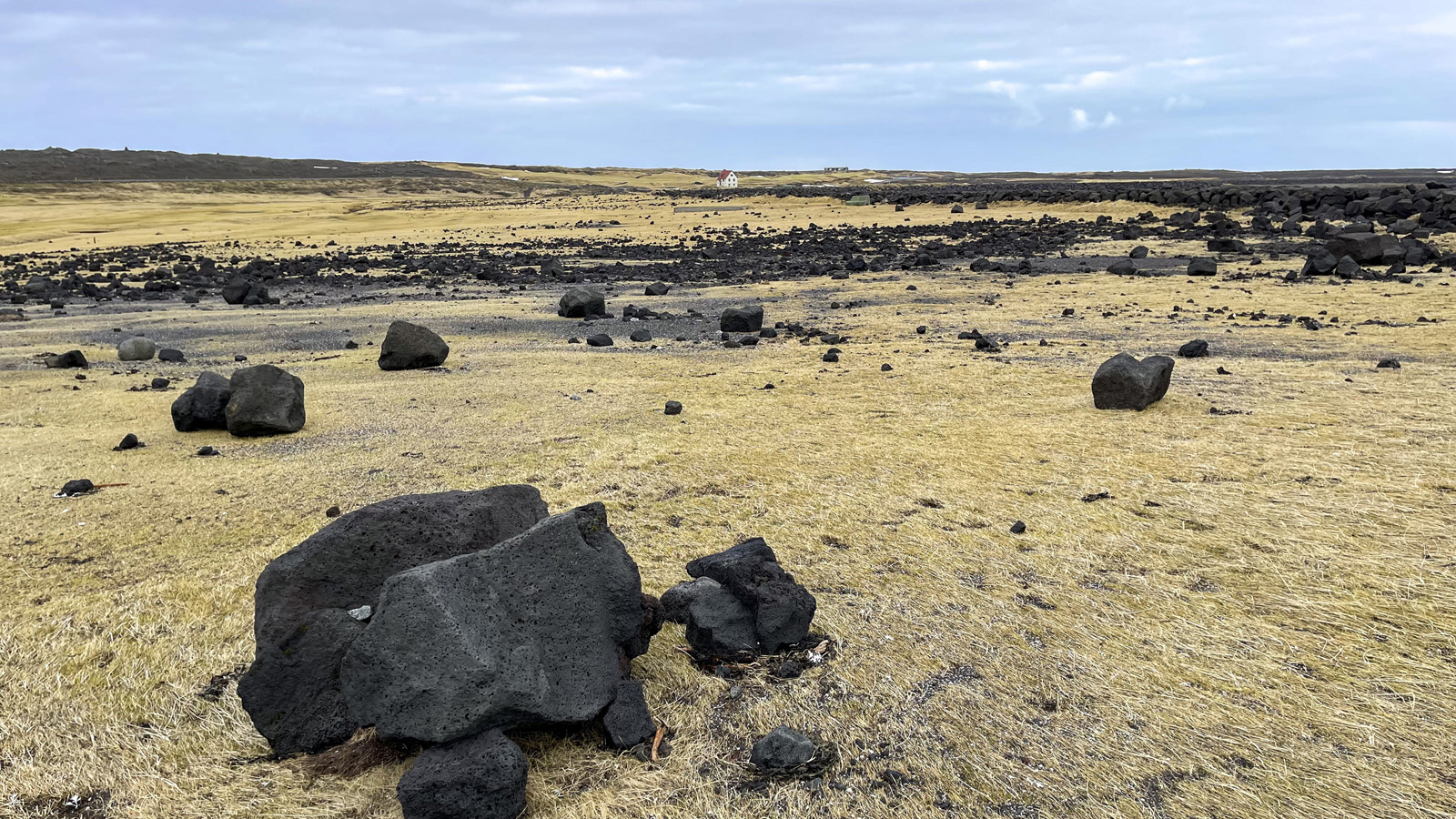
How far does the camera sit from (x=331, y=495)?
20.6ft

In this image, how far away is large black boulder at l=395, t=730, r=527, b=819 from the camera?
2.97 m

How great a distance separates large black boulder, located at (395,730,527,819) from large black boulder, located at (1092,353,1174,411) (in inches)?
262

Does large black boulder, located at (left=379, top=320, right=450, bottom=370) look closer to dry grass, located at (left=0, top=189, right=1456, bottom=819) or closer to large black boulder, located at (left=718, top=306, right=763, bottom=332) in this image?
dry grass, located at (left=0, top=189, right=1456, bottom=819)

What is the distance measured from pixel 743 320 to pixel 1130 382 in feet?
23.8

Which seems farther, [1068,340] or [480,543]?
[1068,340]

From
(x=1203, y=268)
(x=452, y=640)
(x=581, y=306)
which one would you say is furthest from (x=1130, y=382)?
(x=1203, y=268)

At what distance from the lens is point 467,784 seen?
9.80 ft

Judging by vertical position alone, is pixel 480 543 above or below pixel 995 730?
above

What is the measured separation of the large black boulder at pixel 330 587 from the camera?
353cm

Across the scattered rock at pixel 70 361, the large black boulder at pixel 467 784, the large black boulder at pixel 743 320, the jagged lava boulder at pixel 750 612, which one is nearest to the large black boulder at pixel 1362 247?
the large black boulder at pixel 743 320

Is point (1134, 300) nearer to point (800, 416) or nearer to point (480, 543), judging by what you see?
point (800, 416)

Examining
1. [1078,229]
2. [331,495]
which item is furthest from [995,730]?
[1078,229]

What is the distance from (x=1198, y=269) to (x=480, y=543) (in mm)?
18781

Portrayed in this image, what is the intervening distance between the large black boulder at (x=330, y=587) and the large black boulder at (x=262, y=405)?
447 cm
